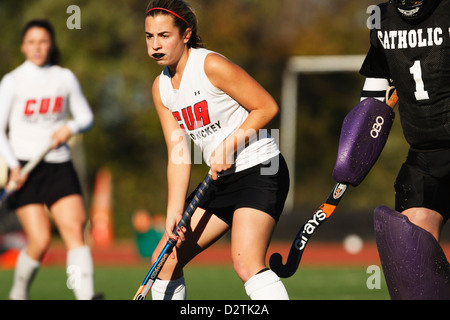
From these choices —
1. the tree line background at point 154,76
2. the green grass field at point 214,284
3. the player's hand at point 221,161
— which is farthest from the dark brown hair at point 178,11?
the tree line background at point 154,76

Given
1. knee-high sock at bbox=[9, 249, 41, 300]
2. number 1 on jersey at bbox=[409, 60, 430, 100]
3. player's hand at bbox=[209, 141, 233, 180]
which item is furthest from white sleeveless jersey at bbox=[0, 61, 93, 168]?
number 1 on jersey at bbox=[409, 60, 430, 100]

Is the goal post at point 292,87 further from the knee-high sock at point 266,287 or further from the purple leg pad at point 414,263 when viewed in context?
the purple leg pad at point 414,263

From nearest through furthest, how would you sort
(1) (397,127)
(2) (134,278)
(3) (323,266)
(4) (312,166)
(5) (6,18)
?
1. (2) (134,278)
2. (3) (323,266)
3. (4) (312,166)
4. (1) (397,127)
5. (5) (6,18)

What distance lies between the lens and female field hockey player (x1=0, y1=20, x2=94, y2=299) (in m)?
5.41

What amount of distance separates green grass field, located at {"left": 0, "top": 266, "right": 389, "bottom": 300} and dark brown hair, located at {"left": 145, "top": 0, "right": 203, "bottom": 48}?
3.01m

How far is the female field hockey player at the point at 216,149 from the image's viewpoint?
12.5 ft

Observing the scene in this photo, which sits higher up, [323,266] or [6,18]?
[6,18]

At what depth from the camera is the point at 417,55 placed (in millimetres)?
3533

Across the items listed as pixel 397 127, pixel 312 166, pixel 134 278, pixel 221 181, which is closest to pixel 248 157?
pixel 221 181

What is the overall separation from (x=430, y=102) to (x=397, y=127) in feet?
48.6

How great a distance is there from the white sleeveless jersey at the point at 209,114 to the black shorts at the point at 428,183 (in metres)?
0.76

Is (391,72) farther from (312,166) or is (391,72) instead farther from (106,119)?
(106,119)

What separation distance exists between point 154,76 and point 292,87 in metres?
4.49

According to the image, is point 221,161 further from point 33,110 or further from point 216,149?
point 33,110
